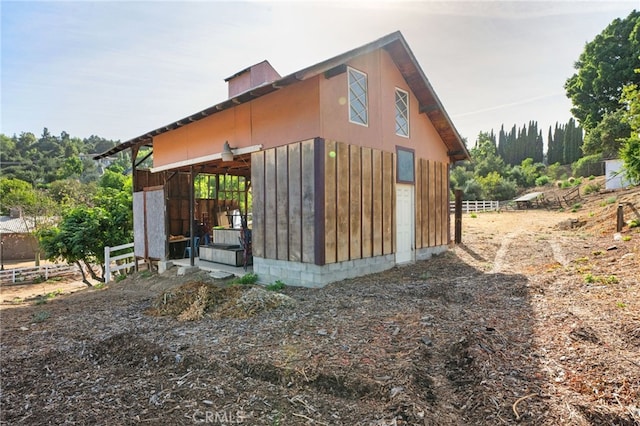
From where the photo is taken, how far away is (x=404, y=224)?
10164 millimetres

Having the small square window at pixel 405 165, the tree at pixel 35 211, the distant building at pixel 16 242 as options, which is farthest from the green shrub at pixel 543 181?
the distant building at pixel 16 242

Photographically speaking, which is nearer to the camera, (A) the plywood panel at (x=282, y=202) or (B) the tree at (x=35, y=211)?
(A) the plywood panel at (x=282, y=202)

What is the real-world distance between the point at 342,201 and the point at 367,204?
0.98 meters

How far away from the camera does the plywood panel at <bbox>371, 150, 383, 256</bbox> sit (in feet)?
28.6

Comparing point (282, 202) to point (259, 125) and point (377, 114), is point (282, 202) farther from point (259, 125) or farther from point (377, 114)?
point (377, 114)

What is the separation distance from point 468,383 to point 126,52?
1076 centimetres

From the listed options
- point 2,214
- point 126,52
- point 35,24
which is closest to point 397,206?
point 126,52

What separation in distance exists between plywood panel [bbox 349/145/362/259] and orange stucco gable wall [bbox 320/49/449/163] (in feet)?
1.32

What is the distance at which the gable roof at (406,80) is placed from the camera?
6.98 metres

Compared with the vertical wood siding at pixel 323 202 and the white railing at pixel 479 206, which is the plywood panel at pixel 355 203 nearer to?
the vertical wood siding at pixel 323 202

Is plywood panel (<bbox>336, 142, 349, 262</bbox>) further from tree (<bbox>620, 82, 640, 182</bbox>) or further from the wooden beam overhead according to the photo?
tree (<bbox>620, 82, 640, 182</bbox>)

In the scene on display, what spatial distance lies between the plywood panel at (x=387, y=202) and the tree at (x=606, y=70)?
1243 inches

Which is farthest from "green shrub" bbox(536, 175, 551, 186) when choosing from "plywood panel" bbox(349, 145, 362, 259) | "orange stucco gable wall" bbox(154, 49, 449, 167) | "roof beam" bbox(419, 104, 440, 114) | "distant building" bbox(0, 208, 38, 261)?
"distant building" bbox(0, 208, 38, 261)

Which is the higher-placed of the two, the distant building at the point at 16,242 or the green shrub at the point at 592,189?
the green shrub at the point at 592,189
